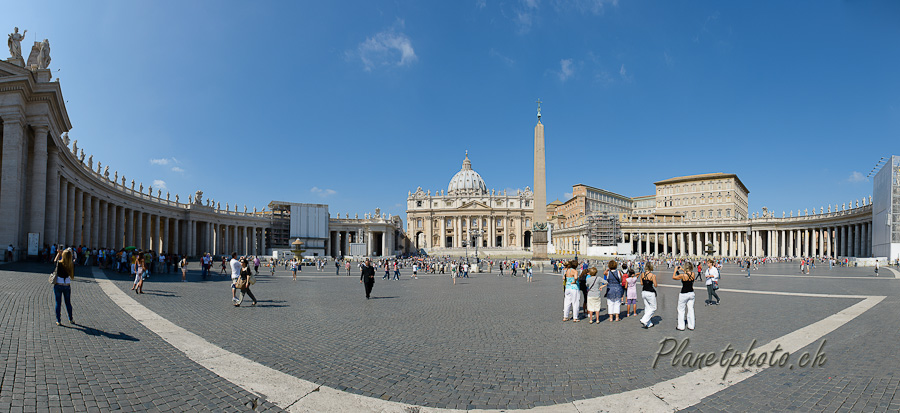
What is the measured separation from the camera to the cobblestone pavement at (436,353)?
4.86 m

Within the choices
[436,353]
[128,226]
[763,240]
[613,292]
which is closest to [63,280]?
[436,353]

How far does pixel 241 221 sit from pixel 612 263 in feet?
227

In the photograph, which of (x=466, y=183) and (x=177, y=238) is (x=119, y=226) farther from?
(x=466, y=183)

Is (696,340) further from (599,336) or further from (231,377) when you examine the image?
(231,377)

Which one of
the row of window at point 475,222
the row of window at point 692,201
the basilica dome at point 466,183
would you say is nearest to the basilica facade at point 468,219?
the row of window at point 475,222

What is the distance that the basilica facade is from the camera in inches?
4368

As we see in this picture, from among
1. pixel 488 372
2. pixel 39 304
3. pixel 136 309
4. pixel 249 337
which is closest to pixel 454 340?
pixel 488 372

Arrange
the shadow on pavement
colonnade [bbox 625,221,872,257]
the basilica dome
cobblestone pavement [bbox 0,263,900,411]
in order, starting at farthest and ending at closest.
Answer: the basilica dome
colonnade [bbox 625,221,872,257]
the shadow on pavement
cobblestone pavement [bbox 0,263,900,411]

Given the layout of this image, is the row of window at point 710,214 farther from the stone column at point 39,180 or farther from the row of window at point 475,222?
the stone column at point 39,180

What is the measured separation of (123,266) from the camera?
21500mm

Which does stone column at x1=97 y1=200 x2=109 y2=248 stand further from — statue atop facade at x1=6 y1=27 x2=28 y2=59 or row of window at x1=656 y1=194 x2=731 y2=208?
row of window at x1=656 y1=194 x2=731 y2=208

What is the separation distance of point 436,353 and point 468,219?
10388cm

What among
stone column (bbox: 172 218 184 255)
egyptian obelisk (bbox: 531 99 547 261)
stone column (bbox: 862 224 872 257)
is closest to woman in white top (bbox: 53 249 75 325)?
egyptian obelisk (bbox: 531 99 547 261)

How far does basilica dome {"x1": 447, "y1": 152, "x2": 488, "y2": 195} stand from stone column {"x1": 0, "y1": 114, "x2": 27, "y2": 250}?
361 feet
